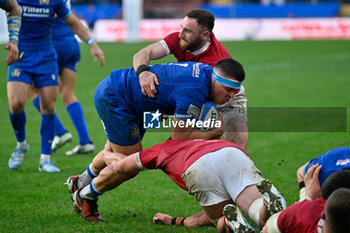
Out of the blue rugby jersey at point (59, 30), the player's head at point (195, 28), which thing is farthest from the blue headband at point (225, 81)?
the blue rugby jersey at point (59, 30)

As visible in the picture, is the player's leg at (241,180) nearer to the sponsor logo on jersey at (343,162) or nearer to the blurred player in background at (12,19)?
the sponsor logo on jersey at (343,162)

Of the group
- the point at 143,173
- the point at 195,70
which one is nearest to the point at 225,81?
the point at 195,70

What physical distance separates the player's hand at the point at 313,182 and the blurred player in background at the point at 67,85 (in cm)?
493

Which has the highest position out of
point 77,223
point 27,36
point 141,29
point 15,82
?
point 27,36

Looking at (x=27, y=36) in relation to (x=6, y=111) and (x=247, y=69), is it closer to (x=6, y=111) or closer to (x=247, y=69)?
(x=6, y=111)

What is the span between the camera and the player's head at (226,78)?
16.0 ft

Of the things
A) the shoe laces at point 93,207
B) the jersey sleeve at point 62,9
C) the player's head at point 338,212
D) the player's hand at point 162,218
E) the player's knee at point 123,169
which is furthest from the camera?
the jersey sleeve at point 62,9

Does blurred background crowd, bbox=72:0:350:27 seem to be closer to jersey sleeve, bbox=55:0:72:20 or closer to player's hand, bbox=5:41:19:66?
jersey sleeve, bbox=55:0:72:20

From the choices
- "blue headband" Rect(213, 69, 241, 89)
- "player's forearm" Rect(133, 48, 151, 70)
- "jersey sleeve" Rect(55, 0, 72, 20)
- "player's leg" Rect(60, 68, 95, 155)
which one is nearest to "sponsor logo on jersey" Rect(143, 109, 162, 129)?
"player's forearm" Rect(133, 48, 151, 70)

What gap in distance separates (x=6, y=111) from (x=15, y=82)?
5.42 m

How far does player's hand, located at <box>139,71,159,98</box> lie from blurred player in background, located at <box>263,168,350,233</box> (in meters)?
1.68

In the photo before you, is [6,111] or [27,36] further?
[6,111]

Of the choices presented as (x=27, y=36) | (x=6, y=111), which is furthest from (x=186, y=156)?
(x=6, y=111)

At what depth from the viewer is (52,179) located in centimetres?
700
